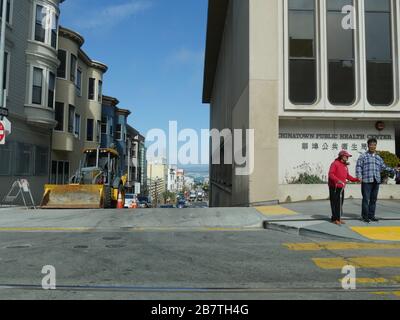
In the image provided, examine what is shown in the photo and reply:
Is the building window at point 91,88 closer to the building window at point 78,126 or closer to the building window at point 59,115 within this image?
the building window at point 78,126

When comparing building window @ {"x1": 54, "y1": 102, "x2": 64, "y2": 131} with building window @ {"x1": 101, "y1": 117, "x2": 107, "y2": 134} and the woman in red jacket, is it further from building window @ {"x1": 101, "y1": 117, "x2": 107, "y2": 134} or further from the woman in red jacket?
the woman in red jacket

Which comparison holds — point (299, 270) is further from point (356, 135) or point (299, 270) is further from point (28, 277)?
point (356, 135)

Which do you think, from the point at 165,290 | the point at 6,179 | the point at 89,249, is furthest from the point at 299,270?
the point at 6,179

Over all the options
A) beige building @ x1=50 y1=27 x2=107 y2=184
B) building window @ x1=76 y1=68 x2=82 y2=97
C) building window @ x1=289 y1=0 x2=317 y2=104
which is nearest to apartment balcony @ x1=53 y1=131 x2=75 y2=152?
beige building @ x1=50 y1=27 x2=107 y2=184

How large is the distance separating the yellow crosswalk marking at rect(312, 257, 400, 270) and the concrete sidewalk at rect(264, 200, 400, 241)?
1587 millimetres

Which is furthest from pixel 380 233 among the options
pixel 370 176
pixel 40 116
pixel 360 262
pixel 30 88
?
pixel 30 88

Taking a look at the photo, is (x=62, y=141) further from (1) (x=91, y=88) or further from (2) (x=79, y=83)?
(1) (x=91, y=88)

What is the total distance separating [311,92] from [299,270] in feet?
35.7

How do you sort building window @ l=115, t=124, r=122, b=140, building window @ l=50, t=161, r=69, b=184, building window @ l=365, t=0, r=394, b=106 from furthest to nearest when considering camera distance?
building window @ l=115, t=124, r=122, b=140 < building window @ l=50, t=161, r=69, b=184 < building window @ l=365, t=0, r=394, b=106

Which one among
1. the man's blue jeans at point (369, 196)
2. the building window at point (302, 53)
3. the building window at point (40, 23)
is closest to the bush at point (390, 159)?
the building window at point (302, 53)

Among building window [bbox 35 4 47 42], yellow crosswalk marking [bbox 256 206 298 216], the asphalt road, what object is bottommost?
the asphalt road

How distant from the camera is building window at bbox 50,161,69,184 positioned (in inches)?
1098

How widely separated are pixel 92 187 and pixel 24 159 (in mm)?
9346

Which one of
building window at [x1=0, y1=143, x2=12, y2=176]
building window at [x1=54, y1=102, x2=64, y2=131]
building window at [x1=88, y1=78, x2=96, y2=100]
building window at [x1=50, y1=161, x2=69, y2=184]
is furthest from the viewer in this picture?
building window at [x1=88, y1=78, x2=96, y2=100]
